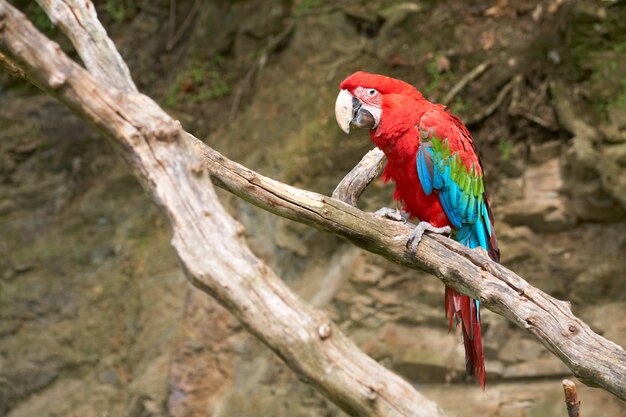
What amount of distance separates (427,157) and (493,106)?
173cm

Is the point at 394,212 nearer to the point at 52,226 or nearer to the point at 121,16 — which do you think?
the point at 52,226

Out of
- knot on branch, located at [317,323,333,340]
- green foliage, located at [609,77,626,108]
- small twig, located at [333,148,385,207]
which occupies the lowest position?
knot on branch, located at [317,323,333,340]

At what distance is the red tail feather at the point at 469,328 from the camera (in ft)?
9.73

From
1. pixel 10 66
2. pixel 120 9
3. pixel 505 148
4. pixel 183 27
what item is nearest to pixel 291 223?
pixel 505 148

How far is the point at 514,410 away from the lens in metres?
4.25

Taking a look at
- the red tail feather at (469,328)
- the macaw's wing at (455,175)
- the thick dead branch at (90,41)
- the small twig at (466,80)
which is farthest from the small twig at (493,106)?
the thick dead branch at (90,41)

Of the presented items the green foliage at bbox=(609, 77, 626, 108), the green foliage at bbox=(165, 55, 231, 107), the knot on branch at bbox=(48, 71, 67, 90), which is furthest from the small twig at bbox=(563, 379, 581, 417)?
the green foliage at bbox=(165, 55, 231, 107)

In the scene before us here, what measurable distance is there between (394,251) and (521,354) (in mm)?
1961

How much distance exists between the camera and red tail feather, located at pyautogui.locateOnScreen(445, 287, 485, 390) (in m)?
2.97

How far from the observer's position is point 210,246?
1.70m

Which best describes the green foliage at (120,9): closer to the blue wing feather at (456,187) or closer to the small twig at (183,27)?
the small twig at (183,27)

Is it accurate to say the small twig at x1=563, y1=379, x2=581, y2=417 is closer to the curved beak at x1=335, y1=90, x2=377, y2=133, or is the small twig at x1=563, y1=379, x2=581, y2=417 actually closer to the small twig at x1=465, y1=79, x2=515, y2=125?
the curved beak at x1=335, y1=90, x2=377, y2=133

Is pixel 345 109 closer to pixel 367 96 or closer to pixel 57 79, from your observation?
pixel 367 96

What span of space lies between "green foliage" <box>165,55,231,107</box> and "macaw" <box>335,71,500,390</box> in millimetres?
2638
